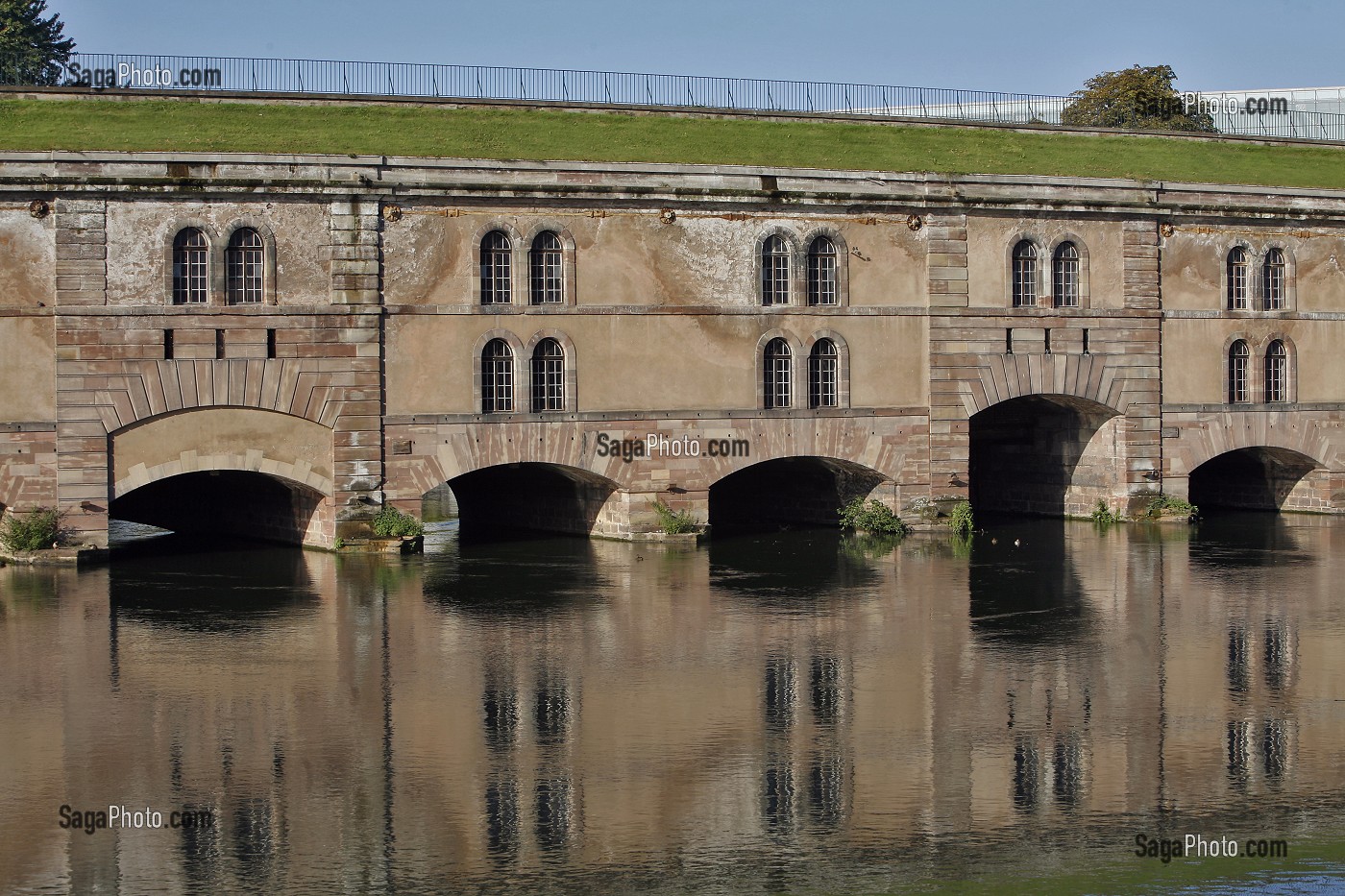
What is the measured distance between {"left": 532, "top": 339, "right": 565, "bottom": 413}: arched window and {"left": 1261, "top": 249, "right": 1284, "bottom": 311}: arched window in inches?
733

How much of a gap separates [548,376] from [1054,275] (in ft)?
41.8

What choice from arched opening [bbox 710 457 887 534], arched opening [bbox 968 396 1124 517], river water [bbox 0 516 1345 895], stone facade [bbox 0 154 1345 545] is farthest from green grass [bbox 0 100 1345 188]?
river water [bbox 0 516 1345 895]

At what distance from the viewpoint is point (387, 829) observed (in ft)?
57.5

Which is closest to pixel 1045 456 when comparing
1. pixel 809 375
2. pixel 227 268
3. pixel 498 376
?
pixel 809 375

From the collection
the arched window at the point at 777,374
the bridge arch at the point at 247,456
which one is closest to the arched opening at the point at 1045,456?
the arched window at the point at 777,374

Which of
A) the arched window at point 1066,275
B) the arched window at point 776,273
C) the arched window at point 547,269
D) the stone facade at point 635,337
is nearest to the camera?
the stone facade at point 635,337

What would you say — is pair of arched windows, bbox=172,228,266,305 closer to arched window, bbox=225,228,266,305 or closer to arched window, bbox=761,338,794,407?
arched window, bbox=225,228,266,305

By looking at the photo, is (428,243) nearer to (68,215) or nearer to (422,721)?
(68,215)

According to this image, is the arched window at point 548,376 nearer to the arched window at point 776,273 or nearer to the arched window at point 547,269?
the arched window at point 547,269

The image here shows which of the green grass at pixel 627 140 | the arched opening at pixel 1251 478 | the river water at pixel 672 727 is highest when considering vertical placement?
the green grass at pixel 627 140

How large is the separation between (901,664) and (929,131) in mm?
22021

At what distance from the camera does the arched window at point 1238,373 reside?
4434 centimetres

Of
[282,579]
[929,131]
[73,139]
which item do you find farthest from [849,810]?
[929,131]

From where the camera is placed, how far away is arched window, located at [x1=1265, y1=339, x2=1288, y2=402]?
44812 millimetres
